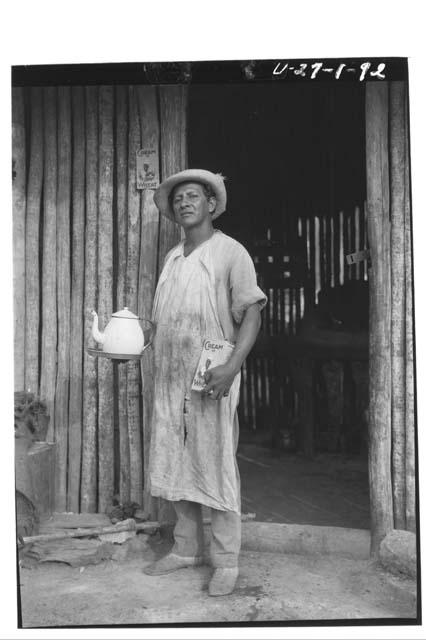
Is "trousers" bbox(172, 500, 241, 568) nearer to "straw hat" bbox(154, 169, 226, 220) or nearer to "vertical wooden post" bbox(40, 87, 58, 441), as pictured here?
"vertical wooden post" bbox(40, 87, 58, 441)

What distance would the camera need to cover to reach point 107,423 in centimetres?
446

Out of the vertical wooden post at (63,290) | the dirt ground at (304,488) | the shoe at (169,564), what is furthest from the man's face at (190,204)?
the dirt ground at (304,488)

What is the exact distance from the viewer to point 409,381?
3939 mm

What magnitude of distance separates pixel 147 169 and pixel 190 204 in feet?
2.18

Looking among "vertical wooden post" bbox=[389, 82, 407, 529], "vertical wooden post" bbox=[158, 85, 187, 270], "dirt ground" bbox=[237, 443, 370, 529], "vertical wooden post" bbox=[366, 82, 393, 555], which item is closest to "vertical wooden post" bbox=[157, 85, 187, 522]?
"vertical wooden post" bbox=[158, 85, 187, 270]

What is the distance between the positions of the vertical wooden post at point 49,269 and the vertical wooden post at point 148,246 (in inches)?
24.5

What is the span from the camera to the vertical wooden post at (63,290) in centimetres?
441

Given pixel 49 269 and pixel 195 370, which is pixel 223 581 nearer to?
pixel 195 370

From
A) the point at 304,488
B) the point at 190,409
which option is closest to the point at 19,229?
the point at 190,409

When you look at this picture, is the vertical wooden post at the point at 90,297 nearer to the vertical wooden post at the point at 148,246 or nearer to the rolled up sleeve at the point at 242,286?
the vertical wooden post at the point at 148,246

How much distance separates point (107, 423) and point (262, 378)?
3361 mm

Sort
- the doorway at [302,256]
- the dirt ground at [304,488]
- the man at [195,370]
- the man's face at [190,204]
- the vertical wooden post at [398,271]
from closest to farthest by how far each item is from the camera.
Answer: the man at [195,370] → the man's face at [190,204] → the vertical wooden post at [398,271] → the dirt ground at [304,488] → the doorway at [302,256]

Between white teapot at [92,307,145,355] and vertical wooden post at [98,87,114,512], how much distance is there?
66 cm

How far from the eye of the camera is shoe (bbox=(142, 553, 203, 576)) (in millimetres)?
3912
